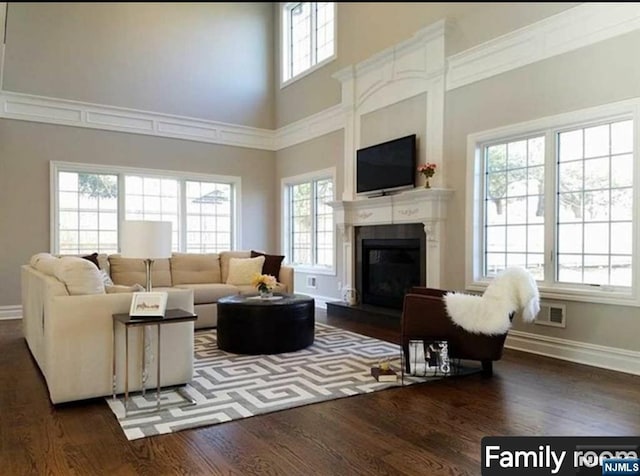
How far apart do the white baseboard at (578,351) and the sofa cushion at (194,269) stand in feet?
12.8

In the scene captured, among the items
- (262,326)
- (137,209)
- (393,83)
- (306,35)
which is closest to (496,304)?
(262,326)

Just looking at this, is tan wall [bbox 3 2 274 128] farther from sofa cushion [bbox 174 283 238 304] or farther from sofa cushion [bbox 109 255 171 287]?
sofa cushion [bbox 174 283 238 304]

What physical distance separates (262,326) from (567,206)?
3.11 m

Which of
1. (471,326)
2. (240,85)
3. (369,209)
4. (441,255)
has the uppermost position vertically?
(240,85)

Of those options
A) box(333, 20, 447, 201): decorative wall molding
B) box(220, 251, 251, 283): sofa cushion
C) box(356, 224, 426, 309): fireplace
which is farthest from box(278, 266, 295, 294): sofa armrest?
box(333, 20, 447, 201): decorative wall molding

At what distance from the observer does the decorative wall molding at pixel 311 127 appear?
748 centimetres

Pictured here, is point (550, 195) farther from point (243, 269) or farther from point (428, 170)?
point (243, 269)

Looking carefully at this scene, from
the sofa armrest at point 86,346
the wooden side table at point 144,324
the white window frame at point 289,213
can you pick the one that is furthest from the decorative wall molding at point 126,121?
the wooden side table at point 144,324

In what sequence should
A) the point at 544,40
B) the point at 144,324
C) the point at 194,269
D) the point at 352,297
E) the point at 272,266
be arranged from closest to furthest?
1. the point at 144,324
2. the point at 544,40
3. the point at 194,269
4. the point at 272,266
5. the point at 352,297

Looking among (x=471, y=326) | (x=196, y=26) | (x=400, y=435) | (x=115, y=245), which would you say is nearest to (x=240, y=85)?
(x=196, y=26)

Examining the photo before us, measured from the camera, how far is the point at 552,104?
4500mm

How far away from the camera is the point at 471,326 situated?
3693mm

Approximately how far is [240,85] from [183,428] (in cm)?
719

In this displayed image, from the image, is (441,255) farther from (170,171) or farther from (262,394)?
(170,171)
